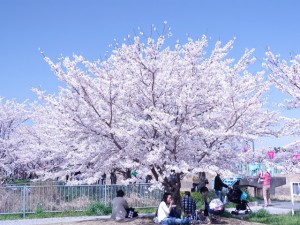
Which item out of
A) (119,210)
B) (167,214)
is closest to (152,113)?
(167,214)

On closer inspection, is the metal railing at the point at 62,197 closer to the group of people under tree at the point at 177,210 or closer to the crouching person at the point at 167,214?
the group of people under tree at the point at 177,210

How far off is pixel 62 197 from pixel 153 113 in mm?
7237

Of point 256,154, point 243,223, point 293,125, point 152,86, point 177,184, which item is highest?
point 152,86

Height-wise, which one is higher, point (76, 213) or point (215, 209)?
point (215, 209)

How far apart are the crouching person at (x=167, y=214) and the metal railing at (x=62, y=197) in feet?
18.3

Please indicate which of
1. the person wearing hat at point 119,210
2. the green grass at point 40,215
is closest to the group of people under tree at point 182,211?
the person wearing hat at point 119,210

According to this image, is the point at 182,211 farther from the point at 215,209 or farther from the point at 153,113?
the point at 153,113

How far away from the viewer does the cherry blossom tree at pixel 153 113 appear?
10156mm

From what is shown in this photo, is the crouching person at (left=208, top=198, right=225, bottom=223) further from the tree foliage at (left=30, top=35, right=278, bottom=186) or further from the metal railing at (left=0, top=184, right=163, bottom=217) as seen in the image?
the metal railing at (left=0, top=184, right=163, bottom=217)

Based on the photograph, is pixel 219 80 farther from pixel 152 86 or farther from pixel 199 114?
pixel 152 86

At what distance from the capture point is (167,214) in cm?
1084

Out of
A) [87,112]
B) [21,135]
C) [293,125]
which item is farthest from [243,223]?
[21,135]

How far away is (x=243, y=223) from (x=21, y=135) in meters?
19.6

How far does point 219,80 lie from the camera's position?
11.7 m
